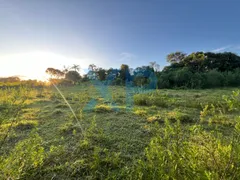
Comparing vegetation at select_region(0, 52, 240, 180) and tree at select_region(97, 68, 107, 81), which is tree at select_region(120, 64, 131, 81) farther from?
vegetation at select_region(0, 52, 240, 180)

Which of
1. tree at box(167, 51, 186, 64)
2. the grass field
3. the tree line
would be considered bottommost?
the grass field

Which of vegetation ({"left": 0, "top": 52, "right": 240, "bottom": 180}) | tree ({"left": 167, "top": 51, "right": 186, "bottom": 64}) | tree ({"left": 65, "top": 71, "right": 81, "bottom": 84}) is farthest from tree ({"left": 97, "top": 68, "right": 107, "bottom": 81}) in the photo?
vegetation ({"left": 0, "top": 52, "right": 240, "bottom": 180})

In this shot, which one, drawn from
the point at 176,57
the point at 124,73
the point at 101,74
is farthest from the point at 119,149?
the point at 176,57

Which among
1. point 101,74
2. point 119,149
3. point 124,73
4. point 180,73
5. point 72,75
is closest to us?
point 119,149

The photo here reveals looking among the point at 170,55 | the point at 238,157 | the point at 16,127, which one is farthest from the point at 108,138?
the point at 170,55

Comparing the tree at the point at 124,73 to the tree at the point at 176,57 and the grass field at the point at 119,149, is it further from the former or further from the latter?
the grass field at the point at 119,149

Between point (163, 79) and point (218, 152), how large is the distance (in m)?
11.7

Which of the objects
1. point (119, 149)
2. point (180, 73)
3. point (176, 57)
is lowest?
point (119, 149)

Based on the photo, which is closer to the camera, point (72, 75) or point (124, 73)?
point (124, 73)

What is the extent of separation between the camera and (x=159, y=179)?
3.29ft

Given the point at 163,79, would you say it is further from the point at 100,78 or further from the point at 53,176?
the point at 53,176

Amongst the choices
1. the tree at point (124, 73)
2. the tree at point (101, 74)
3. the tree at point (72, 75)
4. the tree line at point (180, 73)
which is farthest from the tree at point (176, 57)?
the tree at point (72, 75)

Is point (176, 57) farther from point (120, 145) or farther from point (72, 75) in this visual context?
point (120, 145)

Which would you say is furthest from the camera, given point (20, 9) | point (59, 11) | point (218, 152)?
point (59, 11)
